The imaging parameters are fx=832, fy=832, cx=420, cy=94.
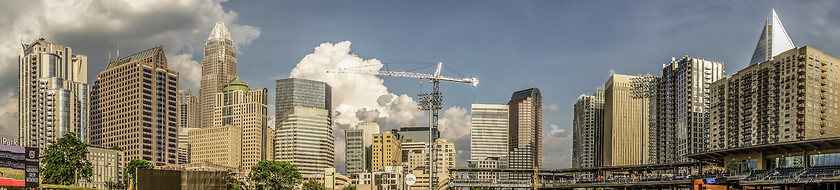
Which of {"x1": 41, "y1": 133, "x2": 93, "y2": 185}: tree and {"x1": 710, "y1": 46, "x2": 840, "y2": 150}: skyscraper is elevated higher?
{"x1": 710, "y1": 46, "x2": 840, "y2": 150}: skyscraper

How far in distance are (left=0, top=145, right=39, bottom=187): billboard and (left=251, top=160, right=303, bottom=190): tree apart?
93.8 metres

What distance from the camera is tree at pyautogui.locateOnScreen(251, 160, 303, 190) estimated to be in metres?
192

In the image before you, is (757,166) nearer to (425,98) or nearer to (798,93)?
(425,98)

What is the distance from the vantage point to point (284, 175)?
645ft

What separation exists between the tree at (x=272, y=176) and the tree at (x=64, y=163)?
4980 centimetres

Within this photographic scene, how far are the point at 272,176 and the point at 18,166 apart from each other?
9782 cm

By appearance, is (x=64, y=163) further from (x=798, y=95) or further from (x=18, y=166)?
(x=798, y=95)

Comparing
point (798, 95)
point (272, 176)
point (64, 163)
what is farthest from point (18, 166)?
point (798, 95)

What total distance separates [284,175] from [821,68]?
125325mm

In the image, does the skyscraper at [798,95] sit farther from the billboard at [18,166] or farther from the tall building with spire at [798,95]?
the billboard at [18,166]

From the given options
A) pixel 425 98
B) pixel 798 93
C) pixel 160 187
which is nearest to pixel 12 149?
pixel 160 187

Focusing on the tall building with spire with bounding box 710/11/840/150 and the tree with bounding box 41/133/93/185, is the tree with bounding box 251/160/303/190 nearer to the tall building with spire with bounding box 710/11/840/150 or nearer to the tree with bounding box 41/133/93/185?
the tree with bounding box 41/133/93/185

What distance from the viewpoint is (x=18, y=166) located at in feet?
318

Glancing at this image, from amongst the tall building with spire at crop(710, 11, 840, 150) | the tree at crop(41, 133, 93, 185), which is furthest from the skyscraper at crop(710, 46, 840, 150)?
the tree at crop(41, 133, 93, 185)
